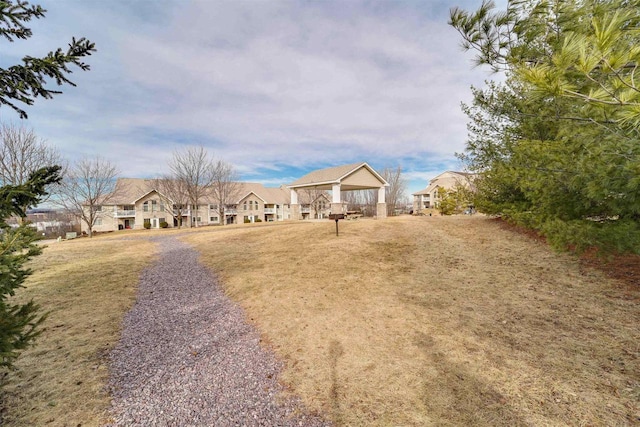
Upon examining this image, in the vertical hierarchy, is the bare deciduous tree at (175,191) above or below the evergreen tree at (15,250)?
above

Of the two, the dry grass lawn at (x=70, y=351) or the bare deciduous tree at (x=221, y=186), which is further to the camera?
the bare deciduous tree at (x=221, y=186)

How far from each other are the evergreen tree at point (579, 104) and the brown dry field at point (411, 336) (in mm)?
1556

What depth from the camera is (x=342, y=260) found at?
8867 millimetres

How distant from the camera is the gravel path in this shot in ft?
9.84

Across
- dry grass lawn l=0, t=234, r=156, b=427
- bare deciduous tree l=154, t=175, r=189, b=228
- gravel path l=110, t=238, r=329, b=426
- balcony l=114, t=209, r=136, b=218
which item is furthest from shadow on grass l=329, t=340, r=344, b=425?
balcony l=114, t=209, r=136, b=218

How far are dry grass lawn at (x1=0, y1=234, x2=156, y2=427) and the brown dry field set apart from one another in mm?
24

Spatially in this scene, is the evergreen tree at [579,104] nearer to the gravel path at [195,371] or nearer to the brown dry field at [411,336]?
the brown dry field at [411,336]

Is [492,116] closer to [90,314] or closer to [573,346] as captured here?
[573,346]

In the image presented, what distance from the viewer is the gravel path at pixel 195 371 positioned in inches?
118

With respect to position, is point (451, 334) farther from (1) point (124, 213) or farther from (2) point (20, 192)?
(1) point (124, 213)

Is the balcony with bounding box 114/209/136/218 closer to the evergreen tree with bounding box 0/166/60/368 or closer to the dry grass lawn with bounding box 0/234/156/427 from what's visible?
the dry grass lawn with bounding box 0/234/156/427

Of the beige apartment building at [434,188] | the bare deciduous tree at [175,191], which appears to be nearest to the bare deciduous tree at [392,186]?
the beige apartment building at [434,188]

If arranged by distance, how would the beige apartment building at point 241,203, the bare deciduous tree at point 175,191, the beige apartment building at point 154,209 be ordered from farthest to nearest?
the beige apartment building at point 154,209 < the bare deciduous tree at point 175,191 < the beige apartment building at point 241,203

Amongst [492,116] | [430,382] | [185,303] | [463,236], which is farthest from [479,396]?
[492,116]
